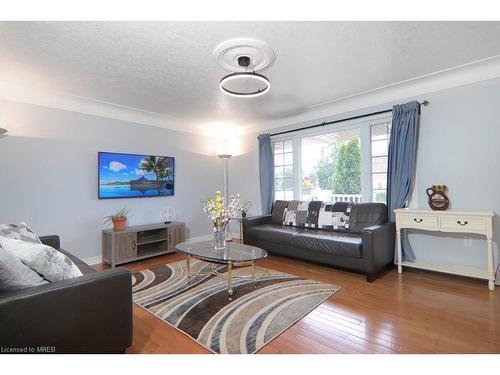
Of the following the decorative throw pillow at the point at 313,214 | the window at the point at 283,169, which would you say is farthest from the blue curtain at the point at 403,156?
the window at the point at 283,169

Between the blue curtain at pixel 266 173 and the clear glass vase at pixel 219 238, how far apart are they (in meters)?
2.00

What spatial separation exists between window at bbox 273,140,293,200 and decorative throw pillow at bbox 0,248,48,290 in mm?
3940

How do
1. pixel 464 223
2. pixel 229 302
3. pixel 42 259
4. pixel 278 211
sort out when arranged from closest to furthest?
pixel 42 259
pixel 229 302
pixel 464 223
pixel 278 211

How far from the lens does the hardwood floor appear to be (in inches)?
66.9

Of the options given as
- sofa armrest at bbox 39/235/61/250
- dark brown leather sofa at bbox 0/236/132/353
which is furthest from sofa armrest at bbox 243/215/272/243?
dark brown leather sofa at bbox 0/236/132/353

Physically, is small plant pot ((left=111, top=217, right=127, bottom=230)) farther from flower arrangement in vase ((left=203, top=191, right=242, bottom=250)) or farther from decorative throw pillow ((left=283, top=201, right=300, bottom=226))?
decorative throw pillow ((left=283, top=201, right=300, bottom=226))

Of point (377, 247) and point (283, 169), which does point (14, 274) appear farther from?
point (283, 169)

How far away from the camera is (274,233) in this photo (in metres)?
3.76

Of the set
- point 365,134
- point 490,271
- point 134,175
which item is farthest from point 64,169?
point 490,271

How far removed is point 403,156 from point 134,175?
4.08m

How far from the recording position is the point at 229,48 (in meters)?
2.26
